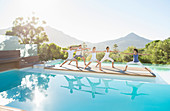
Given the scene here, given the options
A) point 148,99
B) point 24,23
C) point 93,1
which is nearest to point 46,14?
point 24,23

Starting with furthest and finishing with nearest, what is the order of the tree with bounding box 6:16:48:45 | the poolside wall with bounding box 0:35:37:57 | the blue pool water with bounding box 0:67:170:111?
1. the tree with bounding box 6:16:48:45
2. the poolside wall with bounding box 0:35:37:57
3. the blue pool water with bounding box 0:67:170:111

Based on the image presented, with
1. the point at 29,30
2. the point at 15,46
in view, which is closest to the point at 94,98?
the point at 15,46

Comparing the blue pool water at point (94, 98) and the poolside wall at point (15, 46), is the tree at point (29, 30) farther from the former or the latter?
the blue pool water at point (94, 98)

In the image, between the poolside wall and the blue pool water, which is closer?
the blue pool water

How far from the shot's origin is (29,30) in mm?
14125

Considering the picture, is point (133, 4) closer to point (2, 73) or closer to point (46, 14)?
point (46, 14)

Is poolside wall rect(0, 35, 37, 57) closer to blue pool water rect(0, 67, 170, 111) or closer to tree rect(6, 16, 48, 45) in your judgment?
blue pool water rect(0, 67, 170, 111)

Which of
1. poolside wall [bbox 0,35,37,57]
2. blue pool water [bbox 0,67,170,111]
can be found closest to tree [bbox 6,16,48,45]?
poolside wall [bbox 0,35,37,57]

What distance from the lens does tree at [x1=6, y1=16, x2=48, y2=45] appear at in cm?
1388

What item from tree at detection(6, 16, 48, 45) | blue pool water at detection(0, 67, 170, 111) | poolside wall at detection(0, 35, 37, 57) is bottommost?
blue pool water at detection(0, 67, 170, 111)

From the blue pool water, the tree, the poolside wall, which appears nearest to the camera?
the blue pool water

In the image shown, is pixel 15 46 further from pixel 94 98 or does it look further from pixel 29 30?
pixel 94 98

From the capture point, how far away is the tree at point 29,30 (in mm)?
13883

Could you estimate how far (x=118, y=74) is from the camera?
18.7ft
